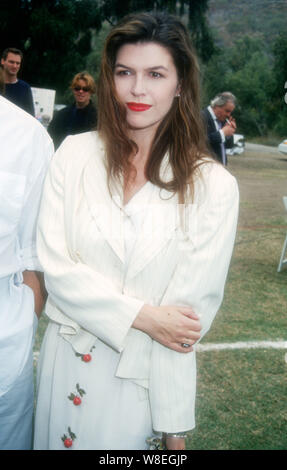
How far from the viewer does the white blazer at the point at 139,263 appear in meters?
1.53

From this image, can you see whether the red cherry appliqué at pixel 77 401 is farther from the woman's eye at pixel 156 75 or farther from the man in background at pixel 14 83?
the man in background at pixel 14 83

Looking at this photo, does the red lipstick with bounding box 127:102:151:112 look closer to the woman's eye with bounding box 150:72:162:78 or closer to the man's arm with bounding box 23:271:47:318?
the woman's eye with bounding box 150:72:162:78

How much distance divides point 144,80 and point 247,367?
2568 millimetres

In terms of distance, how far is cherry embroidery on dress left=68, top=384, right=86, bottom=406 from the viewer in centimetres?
164

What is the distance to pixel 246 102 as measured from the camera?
53250 mm

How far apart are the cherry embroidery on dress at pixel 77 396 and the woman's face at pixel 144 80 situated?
0.87 meters

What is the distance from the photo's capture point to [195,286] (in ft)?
5.01

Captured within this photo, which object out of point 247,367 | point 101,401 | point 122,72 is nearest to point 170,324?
point 101,401

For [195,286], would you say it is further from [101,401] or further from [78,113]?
[78,113]

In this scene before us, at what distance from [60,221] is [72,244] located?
79mm

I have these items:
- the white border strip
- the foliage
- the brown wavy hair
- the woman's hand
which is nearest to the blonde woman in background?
the white border strip

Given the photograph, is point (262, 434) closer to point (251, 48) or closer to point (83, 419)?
point (83, 419)

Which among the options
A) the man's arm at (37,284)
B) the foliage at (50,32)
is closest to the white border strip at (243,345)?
the man's arm at (37,284)
